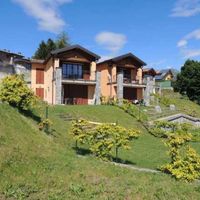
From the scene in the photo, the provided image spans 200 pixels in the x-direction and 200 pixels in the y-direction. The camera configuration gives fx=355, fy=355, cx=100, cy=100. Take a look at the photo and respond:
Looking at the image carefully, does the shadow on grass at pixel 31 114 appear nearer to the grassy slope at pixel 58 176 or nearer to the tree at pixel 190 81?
the grassy slope at pixel 58 176

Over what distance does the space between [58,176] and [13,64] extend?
114 ft

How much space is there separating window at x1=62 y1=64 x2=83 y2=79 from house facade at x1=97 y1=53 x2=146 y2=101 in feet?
13.0

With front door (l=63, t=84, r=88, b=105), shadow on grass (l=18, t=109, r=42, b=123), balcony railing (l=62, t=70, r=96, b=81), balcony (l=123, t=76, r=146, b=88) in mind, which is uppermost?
balcony railing (l=62, t=70, r=96, b=81)

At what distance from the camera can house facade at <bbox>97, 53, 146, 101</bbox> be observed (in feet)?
134

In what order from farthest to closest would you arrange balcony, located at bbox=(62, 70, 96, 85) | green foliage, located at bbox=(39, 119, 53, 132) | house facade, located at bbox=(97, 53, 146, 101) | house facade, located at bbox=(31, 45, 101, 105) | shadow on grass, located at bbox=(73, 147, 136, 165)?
1. house facade, located at bbox=(97, 53, 146, 101)
2. house facade, located at bbox=(31, 45, 101, 105)
3. balcony, located at bbox=(62, 70, 96, 85)
4. green foliage, located at bbox=(39, 119, 53, 132)
5. shadow on grass, located at bbox=(73, 147, 136, 165)

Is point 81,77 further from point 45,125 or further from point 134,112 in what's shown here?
point 45,125

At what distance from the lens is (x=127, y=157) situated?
17.1m

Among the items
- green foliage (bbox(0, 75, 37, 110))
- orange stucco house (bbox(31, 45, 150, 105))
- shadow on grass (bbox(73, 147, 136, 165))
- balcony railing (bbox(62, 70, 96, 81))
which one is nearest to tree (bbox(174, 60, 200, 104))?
orange stucco house (bbox(31, 45, 150, 105))

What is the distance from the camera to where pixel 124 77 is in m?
42.9

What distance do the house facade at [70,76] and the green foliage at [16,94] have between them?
16.6m

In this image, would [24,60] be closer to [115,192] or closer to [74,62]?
[74,62]

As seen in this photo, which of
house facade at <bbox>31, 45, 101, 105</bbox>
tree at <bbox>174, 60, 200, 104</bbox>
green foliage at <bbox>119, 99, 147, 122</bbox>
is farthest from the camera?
tree at <bbox>174, 60, 200, 104</bbox>

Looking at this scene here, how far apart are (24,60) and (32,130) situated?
95.5 feet

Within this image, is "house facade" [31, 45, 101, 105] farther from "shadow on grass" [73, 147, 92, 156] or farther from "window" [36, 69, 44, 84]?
"shadow on grass" [73, 147, 92, 156]
